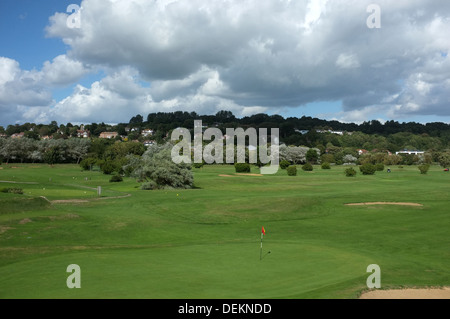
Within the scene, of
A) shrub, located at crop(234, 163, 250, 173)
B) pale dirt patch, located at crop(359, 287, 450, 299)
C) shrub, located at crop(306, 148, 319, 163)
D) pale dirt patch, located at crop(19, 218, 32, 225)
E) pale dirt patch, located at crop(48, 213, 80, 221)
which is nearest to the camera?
pale dirt patch, located at crop(359, 287, 450, 299)

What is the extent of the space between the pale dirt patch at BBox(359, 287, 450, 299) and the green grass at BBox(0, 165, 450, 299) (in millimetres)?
549

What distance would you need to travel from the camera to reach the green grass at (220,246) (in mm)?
14391

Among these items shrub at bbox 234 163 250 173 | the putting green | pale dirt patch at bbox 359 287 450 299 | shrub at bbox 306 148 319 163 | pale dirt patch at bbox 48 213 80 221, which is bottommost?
pale dirt patch at bbox 359 287 450 299

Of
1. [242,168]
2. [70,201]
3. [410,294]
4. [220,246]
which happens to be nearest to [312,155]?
[242,168]

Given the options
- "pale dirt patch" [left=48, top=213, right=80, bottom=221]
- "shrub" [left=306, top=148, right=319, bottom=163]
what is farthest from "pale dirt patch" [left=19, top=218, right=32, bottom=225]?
"shrub" [left=306, top=148, right=319, bottom=163]

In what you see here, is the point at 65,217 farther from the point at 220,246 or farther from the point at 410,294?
the point at 410,294

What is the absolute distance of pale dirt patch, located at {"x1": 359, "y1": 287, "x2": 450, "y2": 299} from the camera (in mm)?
14203

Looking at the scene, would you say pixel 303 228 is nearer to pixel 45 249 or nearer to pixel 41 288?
pixel 45 249

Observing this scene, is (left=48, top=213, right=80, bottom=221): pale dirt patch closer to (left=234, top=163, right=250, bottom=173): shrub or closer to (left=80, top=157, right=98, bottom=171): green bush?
(left=234, top=163, right=250, bottom=173): shrub

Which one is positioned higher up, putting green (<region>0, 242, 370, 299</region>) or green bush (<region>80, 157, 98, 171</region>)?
green bush (<region>80, 157, 98, 171</region>)

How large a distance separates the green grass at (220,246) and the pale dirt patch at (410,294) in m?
0.55

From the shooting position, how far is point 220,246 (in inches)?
917

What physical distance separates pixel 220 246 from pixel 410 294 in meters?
11.1
